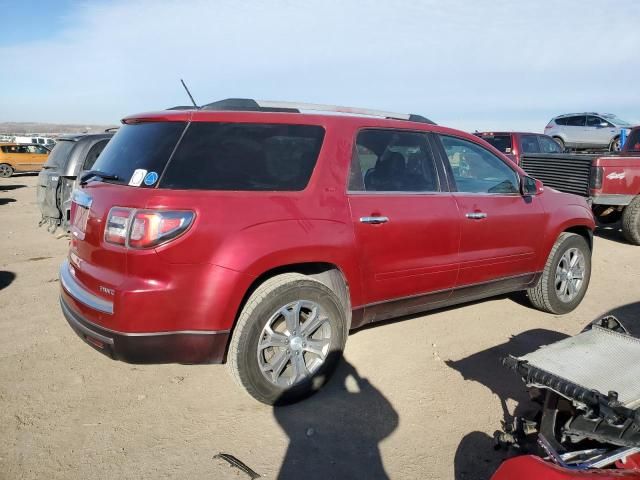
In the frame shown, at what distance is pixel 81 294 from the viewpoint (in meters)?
3.08

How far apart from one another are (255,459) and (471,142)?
10.0 feet

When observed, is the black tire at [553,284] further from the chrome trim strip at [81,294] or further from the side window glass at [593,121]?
the side window glass at [593,121]

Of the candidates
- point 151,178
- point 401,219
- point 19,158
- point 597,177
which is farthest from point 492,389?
point 19,158

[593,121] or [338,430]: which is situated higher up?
[593,121]

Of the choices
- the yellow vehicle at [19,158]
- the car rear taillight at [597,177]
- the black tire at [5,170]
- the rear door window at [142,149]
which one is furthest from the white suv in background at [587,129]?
the black tire at [5,170]

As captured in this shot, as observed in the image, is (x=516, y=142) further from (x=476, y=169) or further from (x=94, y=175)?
(x=94, y=175)

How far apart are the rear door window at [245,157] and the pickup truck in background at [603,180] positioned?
626 centimetres

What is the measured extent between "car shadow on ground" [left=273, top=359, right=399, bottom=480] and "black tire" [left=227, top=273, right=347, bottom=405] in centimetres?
13

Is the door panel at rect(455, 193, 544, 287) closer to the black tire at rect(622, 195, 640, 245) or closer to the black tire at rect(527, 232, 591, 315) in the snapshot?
the black tire at rect(527, 232, 591, 315)

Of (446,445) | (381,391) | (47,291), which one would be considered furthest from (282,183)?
(47,291)

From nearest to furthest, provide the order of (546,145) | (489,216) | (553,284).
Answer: (489,216)
(553,284)
(546,145)

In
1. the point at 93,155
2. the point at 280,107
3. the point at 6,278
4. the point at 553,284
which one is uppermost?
the point at 280,107

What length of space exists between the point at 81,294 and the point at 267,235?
1194 mm

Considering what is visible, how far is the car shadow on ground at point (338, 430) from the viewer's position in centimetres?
270
